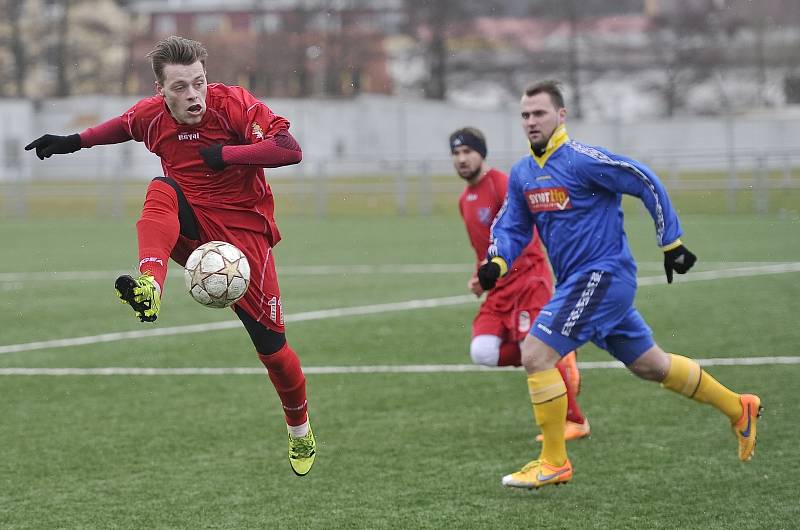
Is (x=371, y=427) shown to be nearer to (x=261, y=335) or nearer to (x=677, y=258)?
(x=261, y=335)

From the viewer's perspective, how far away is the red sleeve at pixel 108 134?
550 centimetres

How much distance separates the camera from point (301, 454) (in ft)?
18.1

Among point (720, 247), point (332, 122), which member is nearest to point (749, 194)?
point (720, 247)

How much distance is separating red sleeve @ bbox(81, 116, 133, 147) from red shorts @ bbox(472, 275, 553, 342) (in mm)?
2583

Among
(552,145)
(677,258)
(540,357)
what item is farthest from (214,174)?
(677,258)

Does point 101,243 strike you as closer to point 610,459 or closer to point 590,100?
point 610,459

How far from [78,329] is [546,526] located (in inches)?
Answer: 281

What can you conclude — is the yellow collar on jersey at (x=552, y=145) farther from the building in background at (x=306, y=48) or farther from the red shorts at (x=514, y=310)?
the building in background at (x=306, y=48)

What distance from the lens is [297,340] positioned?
10133mm

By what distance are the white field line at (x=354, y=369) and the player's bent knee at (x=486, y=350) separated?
62.5 inches

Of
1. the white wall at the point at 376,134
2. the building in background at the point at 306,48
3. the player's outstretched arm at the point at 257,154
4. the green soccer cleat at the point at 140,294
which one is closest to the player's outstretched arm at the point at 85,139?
the player's outstretched arm at the point at 257,154

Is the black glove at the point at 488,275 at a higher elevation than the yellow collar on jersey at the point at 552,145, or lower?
lower

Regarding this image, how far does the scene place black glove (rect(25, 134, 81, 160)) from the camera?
548cm

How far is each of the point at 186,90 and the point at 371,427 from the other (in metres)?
2.59
